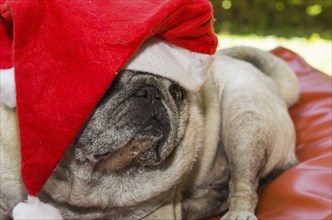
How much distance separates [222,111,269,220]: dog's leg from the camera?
95.7 inches

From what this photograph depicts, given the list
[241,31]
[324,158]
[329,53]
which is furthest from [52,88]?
[241,31]

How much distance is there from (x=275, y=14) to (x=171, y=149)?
20.3ft

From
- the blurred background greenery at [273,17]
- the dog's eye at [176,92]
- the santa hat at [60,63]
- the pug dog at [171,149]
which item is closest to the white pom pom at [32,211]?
the santa hat at [60,63]

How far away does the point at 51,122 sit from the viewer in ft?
5.46

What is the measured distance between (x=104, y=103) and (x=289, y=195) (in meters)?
0.94

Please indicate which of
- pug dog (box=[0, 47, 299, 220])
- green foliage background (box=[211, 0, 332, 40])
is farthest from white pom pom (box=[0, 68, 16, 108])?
green foliage background (box=[211, 0, 332, 40])

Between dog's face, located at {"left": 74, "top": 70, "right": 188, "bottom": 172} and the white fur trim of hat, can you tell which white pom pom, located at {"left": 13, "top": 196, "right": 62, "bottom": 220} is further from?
the white fur trim of hat

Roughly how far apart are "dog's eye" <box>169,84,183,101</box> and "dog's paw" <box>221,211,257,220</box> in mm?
511

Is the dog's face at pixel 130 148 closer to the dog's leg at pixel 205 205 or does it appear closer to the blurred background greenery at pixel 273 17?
the dog's leg at pixel 205 205

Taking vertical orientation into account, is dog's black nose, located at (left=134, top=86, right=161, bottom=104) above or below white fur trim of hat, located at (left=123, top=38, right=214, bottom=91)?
below

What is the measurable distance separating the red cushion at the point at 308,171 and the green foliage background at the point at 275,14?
4.54 m

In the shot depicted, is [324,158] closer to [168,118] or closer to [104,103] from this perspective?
[168,118]

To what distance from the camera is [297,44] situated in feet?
22.3

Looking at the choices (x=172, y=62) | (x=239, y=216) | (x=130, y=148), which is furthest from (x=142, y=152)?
(x=239, y=216)
